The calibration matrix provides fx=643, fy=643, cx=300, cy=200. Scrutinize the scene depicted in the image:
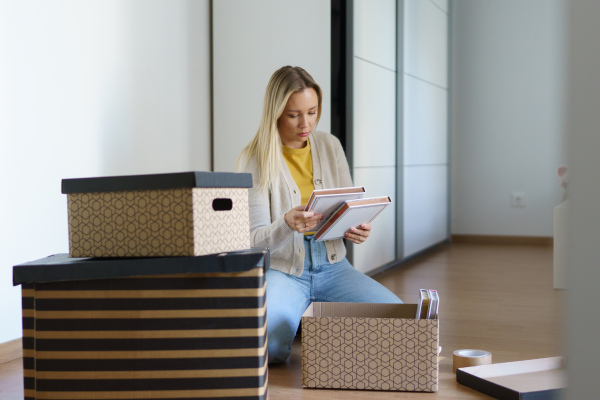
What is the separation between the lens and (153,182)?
129 cm

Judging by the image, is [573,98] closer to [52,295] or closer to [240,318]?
[240,318]

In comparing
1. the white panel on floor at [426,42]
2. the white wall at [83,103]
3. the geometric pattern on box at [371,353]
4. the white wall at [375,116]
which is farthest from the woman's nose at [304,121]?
the white panel on floor at [426,42]

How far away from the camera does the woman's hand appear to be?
1790 millimetres

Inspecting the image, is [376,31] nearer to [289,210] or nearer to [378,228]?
[378,228]

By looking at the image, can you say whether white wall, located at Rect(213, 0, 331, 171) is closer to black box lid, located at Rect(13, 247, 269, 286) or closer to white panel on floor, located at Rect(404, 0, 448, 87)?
white panel on floor, located at Rect(404, 0, 448, 87)

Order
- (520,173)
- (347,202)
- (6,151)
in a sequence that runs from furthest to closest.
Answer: (520,173), (6,151), (347,202)

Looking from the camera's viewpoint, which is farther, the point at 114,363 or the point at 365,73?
the point at 365,73

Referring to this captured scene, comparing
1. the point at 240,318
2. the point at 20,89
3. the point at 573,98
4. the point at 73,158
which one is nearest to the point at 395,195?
the point at 73,158

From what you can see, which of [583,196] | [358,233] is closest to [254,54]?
[358,233]

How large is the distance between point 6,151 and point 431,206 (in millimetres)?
3013

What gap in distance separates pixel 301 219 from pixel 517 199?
3.33m

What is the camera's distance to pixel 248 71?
3047 millimetres

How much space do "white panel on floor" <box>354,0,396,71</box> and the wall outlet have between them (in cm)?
163

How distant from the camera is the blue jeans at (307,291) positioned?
1911 mm
